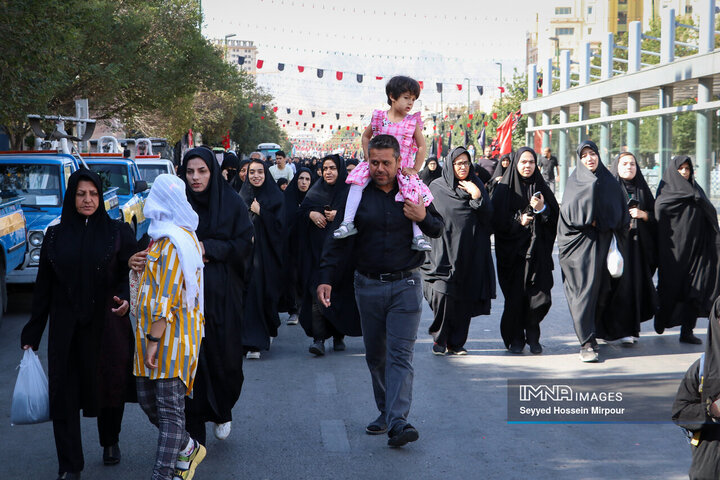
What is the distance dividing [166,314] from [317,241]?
16.2 feet

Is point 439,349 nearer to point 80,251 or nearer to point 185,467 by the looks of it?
point 185,467

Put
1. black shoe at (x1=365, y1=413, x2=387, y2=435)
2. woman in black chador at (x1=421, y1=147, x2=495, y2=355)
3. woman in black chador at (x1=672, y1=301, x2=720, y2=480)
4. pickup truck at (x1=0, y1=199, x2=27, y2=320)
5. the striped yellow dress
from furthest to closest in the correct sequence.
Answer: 1. pickup truck at (x1=0, y1=199, x2=27, y2=320)
2. woman in black chador at (x1=421, y1=147, x2=495, y2=355)
3. black shoe at (x1=365, y1=413, x2=387, y2=435)
4. the striped yellow dress
5. woman in black chador at (x1=672, y1=301, x2=720, y2=480)

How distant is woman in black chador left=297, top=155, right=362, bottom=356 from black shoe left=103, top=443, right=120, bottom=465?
2.99m

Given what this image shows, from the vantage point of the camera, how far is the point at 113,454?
5.18m

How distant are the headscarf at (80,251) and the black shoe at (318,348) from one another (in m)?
3.77

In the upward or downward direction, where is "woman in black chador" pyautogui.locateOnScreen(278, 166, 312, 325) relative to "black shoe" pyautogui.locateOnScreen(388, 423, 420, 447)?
upward

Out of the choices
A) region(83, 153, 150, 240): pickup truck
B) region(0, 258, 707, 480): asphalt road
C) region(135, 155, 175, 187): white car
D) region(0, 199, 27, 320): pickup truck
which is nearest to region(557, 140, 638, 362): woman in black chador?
region(0, 258, 707, 480): asphalt road

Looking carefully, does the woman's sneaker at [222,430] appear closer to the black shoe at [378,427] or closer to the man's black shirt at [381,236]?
the black shoe at [378,427]

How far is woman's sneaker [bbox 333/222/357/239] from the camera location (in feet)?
17.5

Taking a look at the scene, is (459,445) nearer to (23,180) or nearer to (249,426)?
(249,426)

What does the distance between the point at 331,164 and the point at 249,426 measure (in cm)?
362

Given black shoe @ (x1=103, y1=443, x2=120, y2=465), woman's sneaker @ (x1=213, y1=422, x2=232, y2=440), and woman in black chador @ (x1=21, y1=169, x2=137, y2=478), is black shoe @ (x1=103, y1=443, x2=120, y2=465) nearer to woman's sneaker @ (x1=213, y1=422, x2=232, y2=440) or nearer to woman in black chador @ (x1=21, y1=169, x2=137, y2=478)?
woman in black chador @ (x1=21, y1=169, x2=137, y2=478)

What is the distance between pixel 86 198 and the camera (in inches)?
188

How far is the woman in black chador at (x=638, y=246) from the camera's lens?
8570 mm
